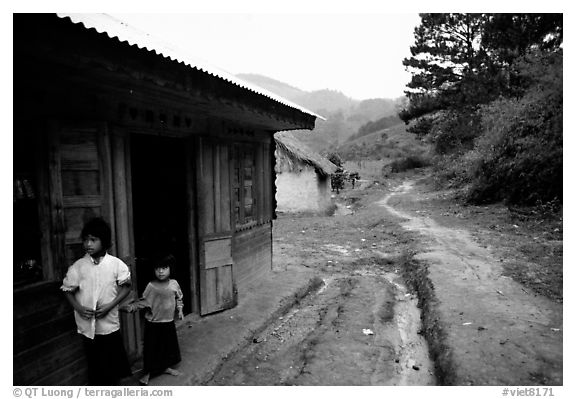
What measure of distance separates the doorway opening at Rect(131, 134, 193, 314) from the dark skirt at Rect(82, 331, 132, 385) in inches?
76.4

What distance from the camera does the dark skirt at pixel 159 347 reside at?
12.8 ft

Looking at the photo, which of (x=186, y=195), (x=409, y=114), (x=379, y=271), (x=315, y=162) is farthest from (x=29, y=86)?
(x=409, y=114)

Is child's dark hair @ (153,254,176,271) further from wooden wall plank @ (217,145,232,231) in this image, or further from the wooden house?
wooden wall plank @ (217,145,232,231)

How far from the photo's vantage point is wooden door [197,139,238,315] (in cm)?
537

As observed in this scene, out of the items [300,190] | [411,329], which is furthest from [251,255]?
[300,190]

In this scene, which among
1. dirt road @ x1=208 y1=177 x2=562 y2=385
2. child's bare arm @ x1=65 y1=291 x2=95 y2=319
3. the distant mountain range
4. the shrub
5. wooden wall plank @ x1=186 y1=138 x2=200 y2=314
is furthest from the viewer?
the distant mountain range

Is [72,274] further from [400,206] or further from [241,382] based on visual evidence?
[400,206]

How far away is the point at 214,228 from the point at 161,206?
90 centimetres

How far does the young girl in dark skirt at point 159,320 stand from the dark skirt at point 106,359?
1.03ft

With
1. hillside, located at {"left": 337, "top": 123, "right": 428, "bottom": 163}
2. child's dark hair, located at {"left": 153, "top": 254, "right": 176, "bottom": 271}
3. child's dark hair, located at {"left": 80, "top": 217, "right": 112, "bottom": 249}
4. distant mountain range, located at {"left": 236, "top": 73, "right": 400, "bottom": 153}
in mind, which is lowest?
child's dark hair, located at {"left": 153, "top": 254, "right": 176, "bottom": 271}

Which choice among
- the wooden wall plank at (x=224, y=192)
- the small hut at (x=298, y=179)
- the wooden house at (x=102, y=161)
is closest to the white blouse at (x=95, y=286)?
the wooden house at (x=102, y=161)

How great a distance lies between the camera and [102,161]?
150 inches

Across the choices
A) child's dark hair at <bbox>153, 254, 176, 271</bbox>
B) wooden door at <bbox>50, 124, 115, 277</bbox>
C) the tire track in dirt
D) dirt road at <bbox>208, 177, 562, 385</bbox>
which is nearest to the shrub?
dirt road at <bbox>208, 177, 562, 385</bbox>

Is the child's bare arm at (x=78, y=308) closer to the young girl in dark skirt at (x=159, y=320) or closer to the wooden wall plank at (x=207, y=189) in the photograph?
the young girl in dark skirt at (x=159, y=320)
